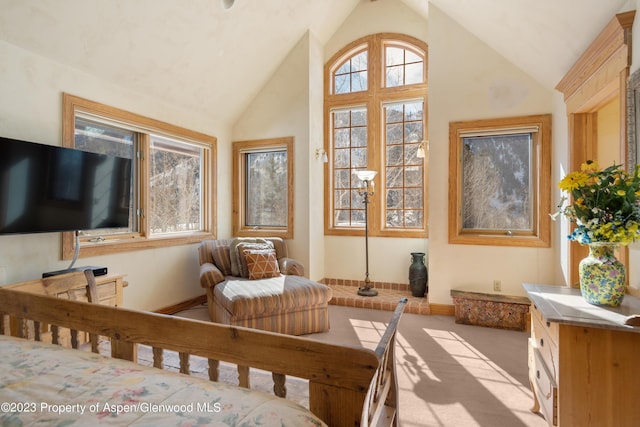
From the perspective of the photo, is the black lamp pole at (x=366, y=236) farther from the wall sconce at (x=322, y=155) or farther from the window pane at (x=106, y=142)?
the window pane at (x=106, y=142)

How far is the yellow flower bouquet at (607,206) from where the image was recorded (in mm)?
1465

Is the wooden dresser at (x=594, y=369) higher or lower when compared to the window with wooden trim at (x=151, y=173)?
lower

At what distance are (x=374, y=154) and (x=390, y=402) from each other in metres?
3.66

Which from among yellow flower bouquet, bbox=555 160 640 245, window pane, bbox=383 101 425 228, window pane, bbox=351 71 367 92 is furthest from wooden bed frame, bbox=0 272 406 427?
window pane, bbox=351 71 367 92

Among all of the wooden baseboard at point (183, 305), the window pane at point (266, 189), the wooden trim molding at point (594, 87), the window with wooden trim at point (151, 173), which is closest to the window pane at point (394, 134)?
the window pane at point (266, 189)

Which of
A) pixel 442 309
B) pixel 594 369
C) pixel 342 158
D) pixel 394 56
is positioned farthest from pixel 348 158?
pixel 594 369

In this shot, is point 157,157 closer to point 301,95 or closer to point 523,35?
point 301,95

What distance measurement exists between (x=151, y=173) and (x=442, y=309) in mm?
3617

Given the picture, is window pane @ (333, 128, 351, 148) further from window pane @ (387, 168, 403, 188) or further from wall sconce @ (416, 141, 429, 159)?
wall sconce @ (416, 141, 429, 159)

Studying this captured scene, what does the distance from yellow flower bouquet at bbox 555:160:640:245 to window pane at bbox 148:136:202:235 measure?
3.69 metres

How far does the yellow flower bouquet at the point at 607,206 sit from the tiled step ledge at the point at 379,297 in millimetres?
2460

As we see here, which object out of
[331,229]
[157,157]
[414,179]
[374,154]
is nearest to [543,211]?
[414,179]

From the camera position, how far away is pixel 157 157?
3.78m

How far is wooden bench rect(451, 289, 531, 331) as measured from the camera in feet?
11.0
